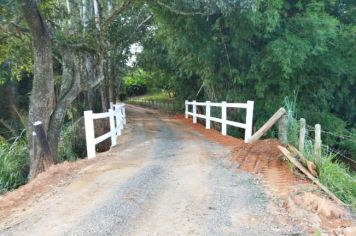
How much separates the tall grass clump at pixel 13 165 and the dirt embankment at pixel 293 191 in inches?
225

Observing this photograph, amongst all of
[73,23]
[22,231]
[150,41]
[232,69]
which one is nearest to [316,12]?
[232,69]

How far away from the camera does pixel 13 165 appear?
10.4 metres

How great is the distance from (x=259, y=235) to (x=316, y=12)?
35.5 ft

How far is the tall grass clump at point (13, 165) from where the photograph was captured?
9.69 metres

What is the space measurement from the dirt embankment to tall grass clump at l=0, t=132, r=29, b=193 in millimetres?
5707

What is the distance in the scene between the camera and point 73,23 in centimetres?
1234

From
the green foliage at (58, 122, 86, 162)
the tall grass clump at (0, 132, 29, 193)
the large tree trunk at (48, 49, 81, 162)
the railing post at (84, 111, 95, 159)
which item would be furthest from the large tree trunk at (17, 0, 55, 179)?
the green foliage at (58, 122, 86, 162)

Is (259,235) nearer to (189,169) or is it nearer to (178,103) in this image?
(189,169)

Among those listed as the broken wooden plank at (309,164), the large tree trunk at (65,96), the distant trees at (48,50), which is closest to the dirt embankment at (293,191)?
the broken wooden plank at (309,164)

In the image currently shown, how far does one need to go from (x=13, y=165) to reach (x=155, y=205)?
6.66 meters

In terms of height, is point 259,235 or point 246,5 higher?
point 246,5

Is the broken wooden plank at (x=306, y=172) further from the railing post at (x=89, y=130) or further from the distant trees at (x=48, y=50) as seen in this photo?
the distant trees at (x=48, y=50)

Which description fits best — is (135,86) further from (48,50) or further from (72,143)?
(48,50)

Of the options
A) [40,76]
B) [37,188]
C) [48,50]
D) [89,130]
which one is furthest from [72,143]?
[37,188]
